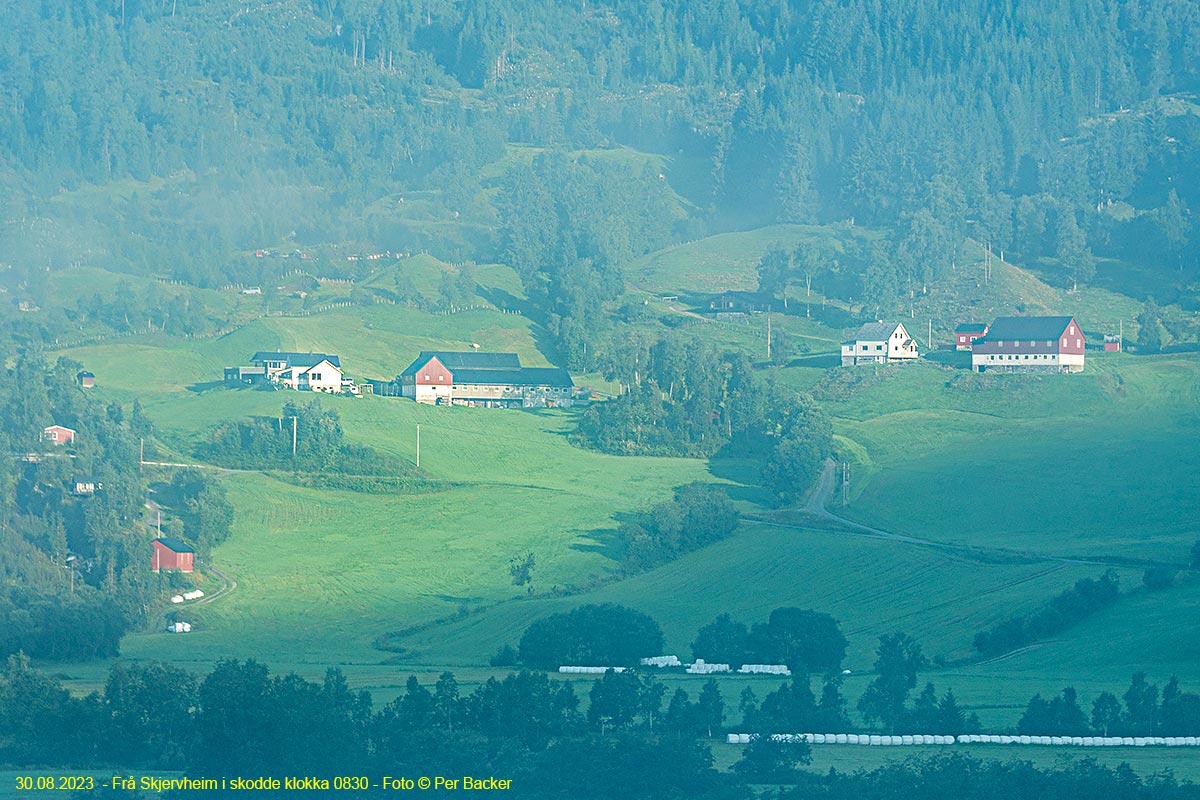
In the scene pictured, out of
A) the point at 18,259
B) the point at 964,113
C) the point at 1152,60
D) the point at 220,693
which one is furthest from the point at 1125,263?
the point at 220,693

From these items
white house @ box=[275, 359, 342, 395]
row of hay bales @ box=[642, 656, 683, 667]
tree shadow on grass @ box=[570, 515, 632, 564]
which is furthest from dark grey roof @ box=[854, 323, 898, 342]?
row of hay bales @ box=[642, 656, 683, 667]

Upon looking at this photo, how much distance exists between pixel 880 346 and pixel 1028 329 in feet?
28.7

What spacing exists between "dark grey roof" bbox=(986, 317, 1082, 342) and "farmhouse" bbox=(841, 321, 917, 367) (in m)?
5.14

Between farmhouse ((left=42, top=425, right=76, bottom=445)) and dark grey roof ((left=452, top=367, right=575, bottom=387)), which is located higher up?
dark grey roof ((left=452, top=367, right=575, bottom=387))

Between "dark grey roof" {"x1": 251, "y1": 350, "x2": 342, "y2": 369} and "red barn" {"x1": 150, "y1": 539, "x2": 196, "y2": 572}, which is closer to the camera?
"red barn" {"x1": 150, "y1": 539, "x2": 196, "y2": 572}

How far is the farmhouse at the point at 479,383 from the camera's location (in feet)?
379

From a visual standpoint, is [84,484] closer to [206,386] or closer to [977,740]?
[206,386]

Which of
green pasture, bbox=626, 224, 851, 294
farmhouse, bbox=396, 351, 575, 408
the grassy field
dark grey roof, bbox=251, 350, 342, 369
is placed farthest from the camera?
green pasture, bbox=626, 224, 851, 294

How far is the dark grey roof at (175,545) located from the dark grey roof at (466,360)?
3137 cm

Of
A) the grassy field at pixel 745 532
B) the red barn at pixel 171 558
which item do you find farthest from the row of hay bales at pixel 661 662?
the red barn at pixel 171 558

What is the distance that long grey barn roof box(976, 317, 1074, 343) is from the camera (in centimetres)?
11769

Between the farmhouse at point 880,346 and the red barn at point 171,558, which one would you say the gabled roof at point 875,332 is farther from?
the red barn at point 171,558

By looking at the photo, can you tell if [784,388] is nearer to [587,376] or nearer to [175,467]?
[587,376]

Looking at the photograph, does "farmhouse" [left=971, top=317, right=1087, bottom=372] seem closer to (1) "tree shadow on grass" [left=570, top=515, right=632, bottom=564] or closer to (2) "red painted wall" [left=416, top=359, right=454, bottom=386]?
(2) "red painted wall" [left=416, top=359, right=454, bottom=386]
